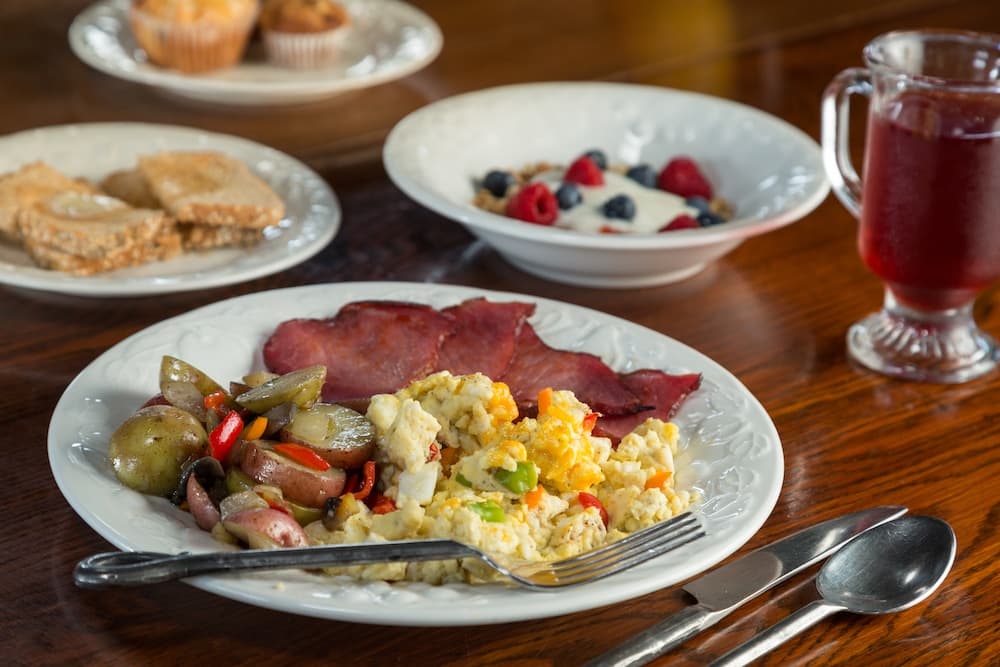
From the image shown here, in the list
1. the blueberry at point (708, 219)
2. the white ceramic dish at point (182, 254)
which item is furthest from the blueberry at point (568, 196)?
the white ceramic dish at point (182, 254)

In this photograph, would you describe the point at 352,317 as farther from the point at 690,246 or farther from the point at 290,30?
the point at 290,30

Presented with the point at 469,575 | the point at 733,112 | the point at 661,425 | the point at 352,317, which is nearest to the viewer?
the point at 469,575

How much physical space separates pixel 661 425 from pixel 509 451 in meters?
Result: 0.24

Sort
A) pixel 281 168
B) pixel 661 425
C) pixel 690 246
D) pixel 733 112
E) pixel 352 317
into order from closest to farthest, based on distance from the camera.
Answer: pixel 661 425 → pixel 352 317 → pixel 690 246 → pixel 281 168 → pixel 733 112

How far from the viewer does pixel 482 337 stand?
62.6 inches

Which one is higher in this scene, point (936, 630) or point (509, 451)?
point (509, 451)

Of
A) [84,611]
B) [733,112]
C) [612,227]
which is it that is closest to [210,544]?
[84,611]

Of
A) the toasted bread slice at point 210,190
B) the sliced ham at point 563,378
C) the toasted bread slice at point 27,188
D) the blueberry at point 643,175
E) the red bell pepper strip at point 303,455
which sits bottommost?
the blueberry at point 643,175

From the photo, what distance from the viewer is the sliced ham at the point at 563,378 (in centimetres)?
148

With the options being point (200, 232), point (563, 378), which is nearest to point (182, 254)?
point (200, 232)

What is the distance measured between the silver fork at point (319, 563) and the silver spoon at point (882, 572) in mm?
195

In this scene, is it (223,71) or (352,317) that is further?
(223,71)

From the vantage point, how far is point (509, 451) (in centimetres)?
122

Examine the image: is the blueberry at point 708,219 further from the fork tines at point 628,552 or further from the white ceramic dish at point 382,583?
the fork tines at point 628,552
